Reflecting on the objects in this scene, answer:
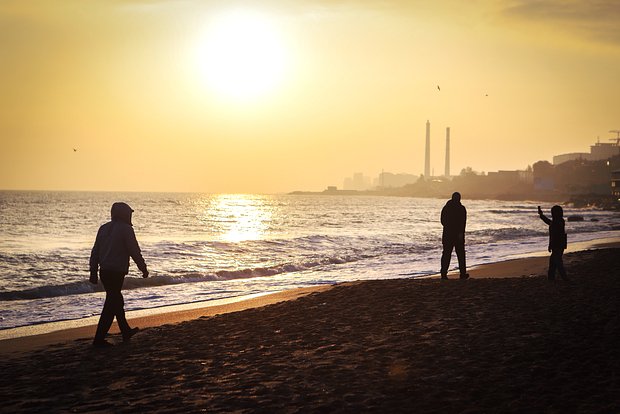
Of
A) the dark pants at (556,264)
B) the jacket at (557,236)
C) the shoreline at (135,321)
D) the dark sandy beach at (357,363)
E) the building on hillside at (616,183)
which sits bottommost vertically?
the shoreline at (135,321)

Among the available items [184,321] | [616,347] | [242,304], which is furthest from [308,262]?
[616,347]

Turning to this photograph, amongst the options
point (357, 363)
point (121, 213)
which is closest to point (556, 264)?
point (357, 363)

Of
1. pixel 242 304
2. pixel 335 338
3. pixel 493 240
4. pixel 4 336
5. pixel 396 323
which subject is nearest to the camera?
pixel 335 338

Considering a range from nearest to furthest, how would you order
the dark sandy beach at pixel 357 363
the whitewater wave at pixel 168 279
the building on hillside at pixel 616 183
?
the dark sandy beach at pixel 357 363 → the whitewater wave at pixel 168 279 → the building on hillside at pixel 616 183

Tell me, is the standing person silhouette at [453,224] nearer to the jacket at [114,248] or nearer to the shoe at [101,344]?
the jacket at [114,248]

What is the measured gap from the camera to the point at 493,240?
42.2m

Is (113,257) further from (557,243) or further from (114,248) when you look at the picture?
(557,243)

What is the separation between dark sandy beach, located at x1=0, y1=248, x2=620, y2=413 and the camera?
6.32m

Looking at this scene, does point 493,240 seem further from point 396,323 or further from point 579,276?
point 396,323

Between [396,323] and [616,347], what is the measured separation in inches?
137

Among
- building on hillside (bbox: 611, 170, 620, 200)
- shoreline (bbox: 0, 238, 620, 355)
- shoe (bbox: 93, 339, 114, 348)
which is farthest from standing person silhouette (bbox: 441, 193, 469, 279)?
building on hillside (bbox: 611, 170, 620, 200)

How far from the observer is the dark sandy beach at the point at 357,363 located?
249 inches

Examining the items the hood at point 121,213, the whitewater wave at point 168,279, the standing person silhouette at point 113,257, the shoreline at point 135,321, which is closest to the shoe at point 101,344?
the standing person silhouette at point 113,257

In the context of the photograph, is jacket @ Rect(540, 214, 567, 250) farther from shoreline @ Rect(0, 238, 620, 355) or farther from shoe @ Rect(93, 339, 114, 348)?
shoe @ Rect(93, 339, 114, 348)
